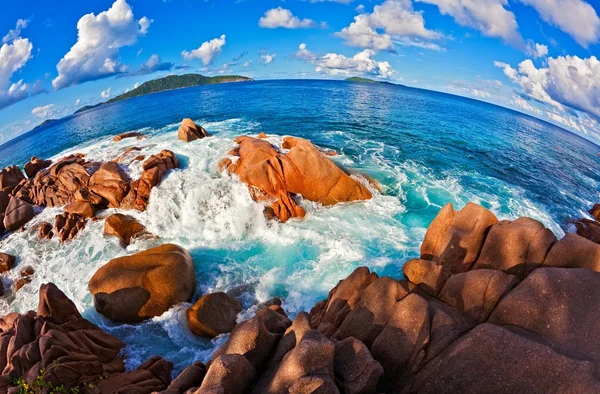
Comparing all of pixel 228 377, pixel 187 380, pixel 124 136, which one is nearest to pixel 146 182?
pixel 187 380

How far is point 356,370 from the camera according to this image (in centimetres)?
820

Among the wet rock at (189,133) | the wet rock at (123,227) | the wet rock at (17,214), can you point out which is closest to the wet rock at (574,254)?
the wet rock at (123,227)

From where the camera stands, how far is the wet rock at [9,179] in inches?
1158

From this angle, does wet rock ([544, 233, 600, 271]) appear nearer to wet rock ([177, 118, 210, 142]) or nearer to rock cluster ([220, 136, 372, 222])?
rock cluster ([220, 136, 372, 222])

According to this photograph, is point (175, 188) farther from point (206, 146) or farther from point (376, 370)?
point (376, 370)

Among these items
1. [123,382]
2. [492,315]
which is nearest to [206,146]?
[123,382]

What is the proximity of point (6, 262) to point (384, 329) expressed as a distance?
28476mm

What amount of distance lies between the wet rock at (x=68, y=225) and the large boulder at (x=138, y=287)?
30.9ft

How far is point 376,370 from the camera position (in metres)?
8.18

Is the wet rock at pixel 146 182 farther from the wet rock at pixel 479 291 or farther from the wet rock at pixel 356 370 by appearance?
the wet rock at pixel 479 291

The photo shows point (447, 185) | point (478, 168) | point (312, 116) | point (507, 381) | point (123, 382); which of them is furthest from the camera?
point (312, 116)

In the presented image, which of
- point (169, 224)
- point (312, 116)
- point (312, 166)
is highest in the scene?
point (312, 116)

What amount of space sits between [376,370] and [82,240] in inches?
1014

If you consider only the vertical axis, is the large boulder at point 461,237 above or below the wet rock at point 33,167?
below
